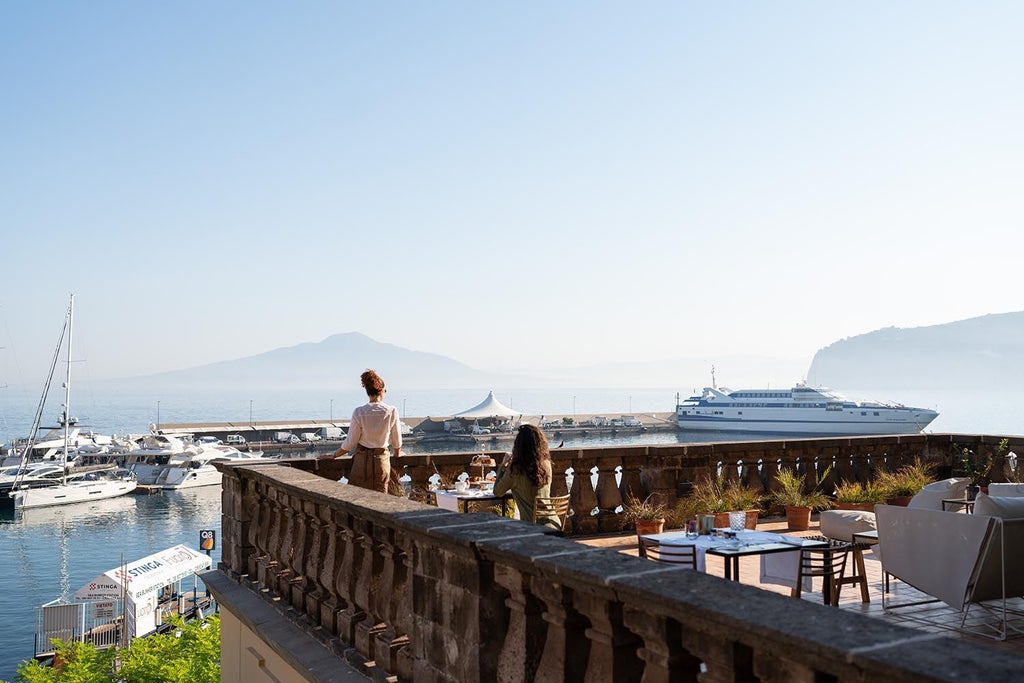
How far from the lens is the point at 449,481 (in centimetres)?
937

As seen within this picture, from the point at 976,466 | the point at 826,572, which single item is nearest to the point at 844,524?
the point at 826,572

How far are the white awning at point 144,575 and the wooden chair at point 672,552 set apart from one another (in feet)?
133

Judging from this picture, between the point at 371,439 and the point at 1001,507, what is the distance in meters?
4.58

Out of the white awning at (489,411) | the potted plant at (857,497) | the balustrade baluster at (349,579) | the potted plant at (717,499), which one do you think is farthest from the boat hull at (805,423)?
the balustrade baluster at (349,579)

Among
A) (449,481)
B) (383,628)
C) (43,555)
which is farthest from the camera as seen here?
(43,555)

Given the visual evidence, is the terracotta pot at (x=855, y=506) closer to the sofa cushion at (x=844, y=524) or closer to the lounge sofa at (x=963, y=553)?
the sofa cushion at (x=844, y=524)

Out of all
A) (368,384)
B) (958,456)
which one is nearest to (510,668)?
(368,384)

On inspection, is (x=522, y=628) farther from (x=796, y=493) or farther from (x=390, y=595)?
(x=796, y=493)

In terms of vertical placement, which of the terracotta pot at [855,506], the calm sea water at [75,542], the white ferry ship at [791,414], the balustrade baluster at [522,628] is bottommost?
the calm sea water at [75,542]

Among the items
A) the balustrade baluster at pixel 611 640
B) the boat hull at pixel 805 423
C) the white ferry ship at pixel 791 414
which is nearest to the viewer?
the balustrade baluster at pixel 611 640

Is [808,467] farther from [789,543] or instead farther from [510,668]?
[510,668]

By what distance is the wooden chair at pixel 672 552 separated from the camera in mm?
6054

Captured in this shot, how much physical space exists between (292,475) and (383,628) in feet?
6.29

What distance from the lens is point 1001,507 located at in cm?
572
